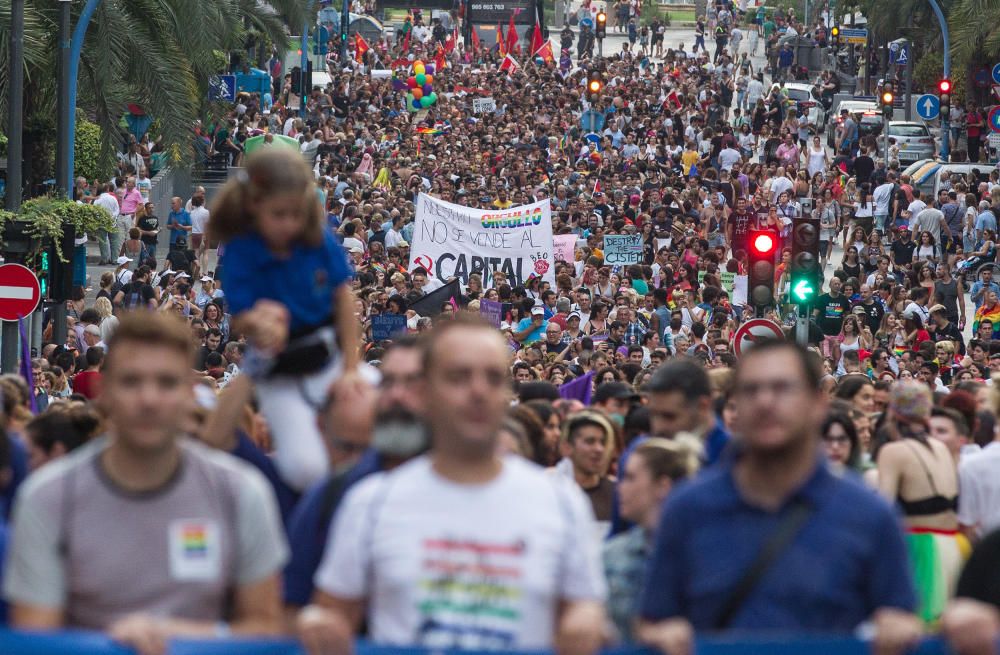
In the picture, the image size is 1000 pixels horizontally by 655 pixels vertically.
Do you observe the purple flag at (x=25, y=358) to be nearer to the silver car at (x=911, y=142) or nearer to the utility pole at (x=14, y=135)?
the utility pole at (x=14, y=135)

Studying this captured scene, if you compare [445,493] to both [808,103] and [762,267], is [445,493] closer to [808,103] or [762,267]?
[762,267]

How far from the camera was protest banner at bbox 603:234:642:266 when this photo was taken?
83.5 feet

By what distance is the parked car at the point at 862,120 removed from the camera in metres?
45.1

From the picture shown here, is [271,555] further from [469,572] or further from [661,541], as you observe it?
[661,541]

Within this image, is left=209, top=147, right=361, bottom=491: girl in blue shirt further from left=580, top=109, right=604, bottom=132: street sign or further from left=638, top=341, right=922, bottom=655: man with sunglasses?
left=580, top=109, right=604, bottom=132: street sign

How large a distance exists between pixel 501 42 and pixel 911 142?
28488 mm

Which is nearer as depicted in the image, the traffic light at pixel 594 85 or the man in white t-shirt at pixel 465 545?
the man in white t-shirt at pixel 465 545

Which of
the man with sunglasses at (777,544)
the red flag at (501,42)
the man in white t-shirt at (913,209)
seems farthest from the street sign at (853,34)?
the man with sunglasses at (777,544)

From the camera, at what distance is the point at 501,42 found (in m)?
70.0

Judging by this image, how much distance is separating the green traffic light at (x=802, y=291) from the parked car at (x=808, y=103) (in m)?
28.6

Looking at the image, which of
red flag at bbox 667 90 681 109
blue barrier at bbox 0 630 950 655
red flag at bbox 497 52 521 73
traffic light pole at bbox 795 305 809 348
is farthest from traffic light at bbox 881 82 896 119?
blue barrier at bbox 0 630 950 655

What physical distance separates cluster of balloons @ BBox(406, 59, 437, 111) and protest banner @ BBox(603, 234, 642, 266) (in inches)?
1148

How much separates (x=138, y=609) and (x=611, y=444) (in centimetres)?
401

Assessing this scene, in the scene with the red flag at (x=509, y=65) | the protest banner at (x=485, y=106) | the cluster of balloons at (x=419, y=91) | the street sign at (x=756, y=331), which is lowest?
the street sign at (x=756, y=331)
